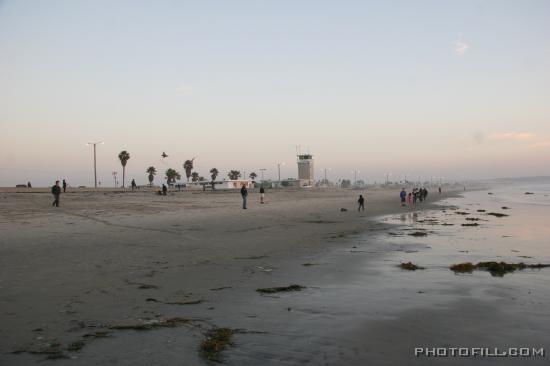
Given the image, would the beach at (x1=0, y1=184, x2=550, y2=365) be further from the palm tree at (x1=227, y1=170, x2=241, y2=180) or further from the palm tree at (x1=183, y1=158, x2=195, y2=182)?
the palm tree at (x1=227, y1=170, x2=241, y2=180)

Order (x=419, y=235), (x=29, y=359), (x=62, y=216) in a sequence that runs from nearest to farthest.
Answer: (x=29, y=359) → (x=419, y=235) → (x=62, y=216)

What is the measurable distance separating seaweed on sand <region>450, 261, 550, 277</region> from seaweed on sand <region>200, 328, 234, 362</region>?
309 inches

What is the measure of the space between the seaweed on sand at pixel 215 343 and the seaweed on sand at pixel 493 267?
786cm

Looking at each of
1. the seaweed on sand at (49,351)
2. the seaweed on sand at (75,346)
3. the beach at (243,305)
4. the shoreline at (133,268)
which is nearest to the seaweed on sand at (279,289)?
the beach at (243,305)

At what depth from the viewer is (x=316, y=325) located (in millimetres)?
7121

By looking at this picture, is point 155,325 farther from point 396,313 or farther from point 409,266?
point 409,266

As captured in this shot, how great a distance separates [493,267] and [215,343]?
9.28 metres

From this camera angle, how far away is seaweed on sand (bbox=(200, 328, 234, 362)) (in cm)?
573

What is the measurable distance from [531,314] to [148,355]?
6.61 meters

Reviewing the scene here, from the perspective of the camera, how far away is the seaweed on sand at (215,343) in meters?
5.73

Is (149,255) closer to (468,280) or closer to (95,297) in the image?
(95,297)

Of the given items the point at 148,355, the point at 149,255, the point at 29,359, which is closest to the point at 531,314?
the point at 148,355

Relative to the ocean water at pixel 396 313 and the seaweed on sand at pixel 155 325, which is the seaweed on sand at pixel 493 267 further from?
the seaweed on sand at pixel 155 325

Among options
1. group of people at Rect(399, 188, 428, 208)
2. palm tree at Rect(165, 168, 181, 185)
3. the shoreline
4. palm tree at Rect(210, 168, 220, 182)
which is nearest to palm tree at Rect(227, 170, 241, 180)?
palm tree at Rect(210, 168, 220, 182)
